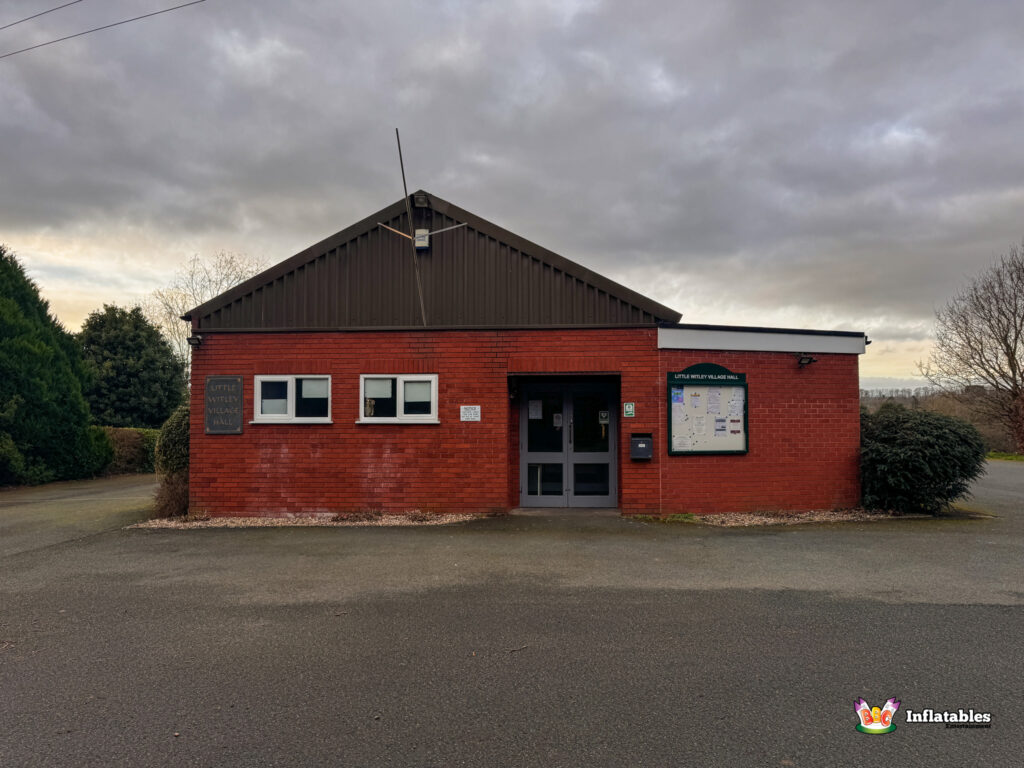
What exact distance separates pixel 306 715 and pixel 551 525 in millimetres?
6066

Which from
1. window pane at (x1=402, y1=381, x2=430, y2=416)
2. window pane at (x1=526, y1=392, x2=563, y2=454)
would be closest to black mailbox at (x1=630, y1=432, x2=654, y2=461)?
window pane at (x1=526, y1=392, x2=563, y2=454)

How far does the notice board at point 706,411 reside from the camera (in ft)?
33.1

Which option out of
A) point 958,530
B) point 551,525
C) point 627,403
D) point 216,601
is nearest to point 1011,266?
point 958,530

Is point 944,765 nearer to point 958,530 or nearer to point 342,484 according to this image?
point 958,530

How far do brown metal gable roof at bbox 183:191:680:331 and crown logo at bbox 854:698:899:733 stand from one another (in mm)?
7079

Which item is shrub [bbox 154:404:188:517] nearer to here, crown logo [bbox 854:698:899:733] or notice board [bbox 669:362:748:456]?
notice board [bbox 669:362:748:456]

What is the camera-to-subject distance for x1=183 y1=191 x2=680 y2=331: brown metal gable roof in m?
10.1

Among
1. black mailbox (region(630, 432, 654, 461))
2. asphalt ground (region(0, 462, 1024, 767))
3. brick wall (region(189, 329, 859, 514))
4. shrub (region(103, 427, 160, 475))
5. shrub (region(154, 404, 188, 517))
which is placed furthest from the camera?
shrub (region(103, 427, 160, 475))

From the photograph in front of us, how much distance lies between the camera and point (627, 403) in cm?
1005

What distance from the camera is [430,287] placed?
10.3 m

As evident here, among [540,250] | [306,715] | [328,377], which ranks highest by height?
[540,250]

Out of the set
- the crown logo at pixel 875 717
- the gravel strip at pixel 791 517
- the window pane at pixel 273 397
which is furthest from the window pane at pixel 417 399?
the crown logo at pixel 875 717

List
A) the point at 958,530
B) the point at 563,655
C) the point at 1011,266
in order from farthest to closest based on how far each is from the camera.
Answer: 1. the point at 1011,266
2. the point at 958,530
3. the point at 563,655

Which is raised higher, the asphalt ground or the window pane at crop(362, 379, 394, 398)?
the window pane at crop(362, 379, 394, 398)
